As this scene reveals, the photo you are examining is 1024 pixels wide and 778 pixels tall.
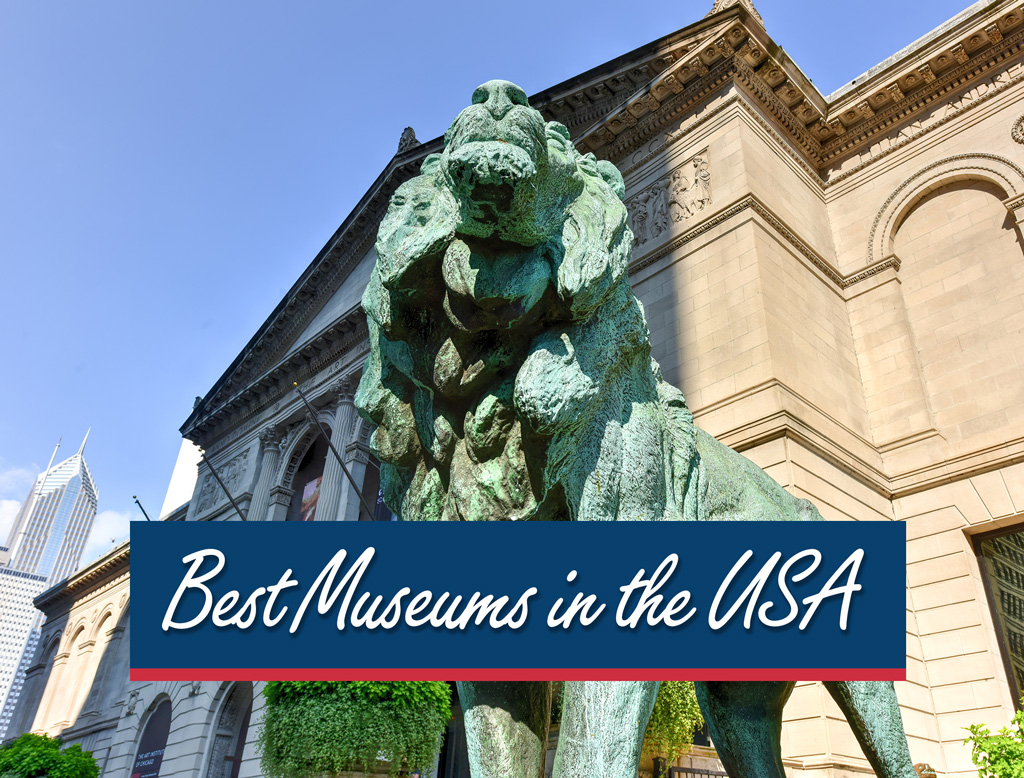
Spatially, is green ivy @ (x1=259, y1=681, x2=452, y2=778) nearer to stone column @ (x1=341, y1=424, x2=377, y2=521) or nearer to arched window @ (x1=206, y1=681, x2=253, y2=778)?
stone column @ (x1=341, y1=424, x2=377, y2=521)

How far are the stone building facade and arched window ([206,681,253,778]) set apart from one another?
54.5 feet

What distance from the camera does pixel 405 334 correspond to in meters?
2.57

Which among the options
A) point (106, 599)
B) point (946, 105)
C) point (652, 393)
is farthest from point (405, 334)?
point (106, 599)

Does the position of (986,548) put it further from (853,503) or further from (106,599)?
(106,599)

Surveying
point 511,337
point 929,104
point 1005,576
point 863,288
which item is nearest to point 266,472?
point 863,288

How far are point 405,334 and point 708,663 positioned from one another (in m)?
1.39

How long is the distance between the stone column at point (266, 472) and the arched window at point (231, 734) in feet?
18.5

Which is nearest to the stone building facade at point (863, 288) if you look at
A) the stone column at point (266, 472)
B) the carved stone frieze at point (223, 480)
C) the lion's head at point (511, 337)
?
the lion's head at point (511, 337)

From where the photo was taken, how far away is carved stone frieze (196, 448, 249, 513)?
95.0ft

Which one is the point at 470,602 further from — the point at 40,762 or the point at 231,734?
the point at 231,734

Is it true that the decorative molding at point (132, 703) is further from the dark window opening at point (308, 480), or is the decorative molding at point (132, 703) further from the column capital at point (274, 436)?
→ the column capital at point (274, 436)

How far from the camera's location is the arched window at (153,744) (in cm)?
2500

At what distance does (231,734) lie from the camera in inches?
877

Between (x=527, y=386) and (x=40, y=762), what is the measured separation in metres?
22.5
